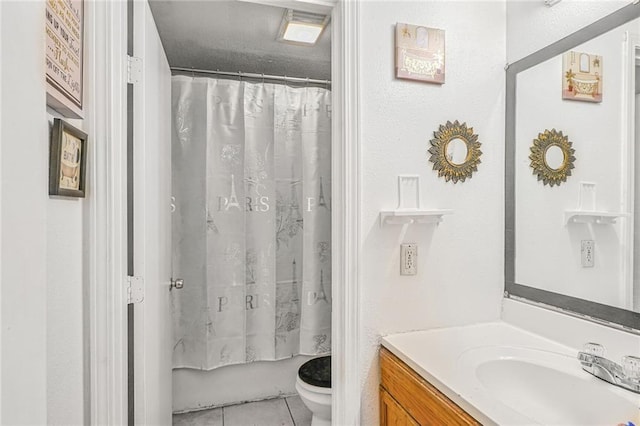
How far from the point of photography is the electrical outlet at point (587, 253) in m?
1.20

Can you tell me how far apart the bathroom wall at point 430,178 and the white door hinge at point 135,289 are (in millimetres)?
778

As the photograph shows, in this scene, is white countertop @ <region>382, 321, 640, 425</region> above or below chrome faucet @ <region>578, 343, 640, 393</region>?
below

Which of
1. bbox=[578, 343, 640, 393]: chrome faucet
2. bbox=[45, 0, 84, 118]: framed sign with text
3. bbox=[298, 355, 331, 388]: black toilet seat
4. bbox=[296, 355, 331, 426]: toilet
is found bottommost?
bbox=[296, 355, 331, 426]: toilet

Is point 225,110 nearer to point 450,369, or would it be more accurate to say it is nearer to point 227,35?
point 227,35

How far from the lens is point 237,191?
2314mm

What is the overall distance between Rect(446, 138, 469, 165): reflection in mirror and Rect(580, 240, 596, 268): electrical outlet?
0.51 metres

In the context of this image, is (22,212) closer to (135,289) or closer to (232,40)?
(135,289)

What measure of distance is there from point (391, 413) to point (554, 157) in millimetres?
1094

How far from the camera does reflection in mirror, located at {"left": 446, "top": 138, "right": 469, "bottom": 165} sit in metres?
1.44

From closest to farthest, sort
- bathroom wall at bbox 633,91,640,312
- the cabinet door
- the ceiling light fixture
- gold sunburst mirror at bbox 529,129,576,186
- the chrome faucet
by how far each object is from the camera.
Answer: the chrome faucet
bathroom wall at bbox 633,91,640,312
the cabinet door
gold sunburst mirror at bbox 529,129,576,186
the ceiling light fixture


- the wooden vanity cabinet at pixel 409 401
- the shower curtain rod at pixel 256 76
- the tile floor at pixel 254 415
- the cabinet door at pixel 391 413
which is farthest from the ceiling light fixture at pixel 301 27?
the tile floor at pixel 254 415

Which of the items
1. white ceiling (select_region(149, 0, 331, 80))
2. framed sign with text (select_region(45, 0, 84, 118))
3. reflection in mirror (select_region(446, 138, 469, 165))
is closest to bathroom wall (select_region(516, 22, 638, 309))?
reflection in mirror (select_region(446, 138, 469, 165))

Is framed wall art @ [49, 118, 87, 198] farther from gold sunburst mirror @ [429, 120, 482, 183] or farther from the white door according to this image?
gold sunburst mirror @ [429, 120, 482, 183]

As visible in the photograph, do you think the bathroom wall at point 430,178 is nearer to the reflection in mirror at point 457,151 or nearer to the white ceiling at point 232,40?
the reflection in mirror at point 457,151
